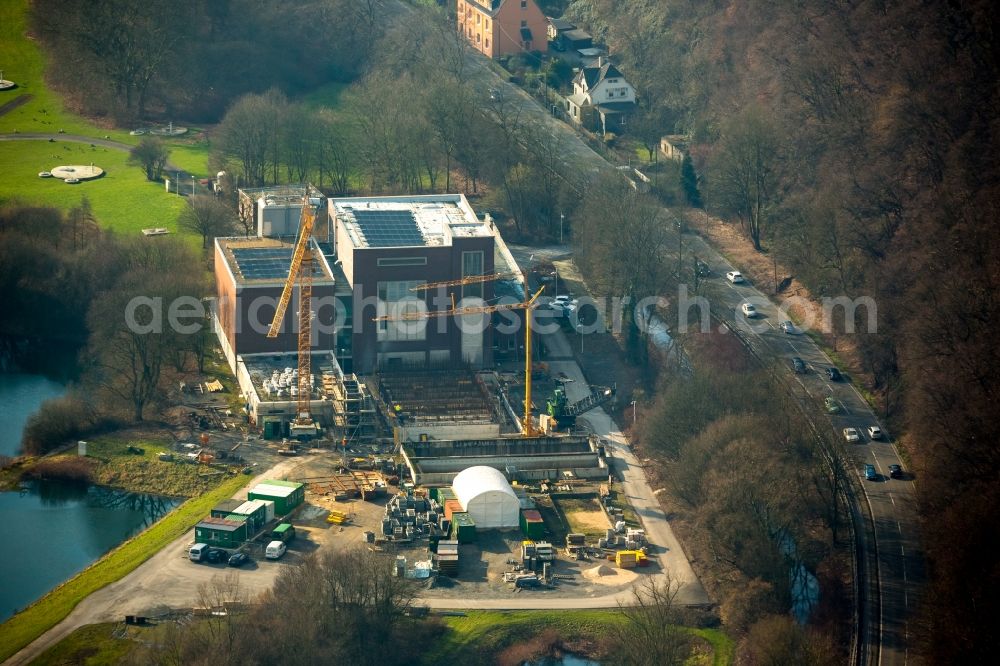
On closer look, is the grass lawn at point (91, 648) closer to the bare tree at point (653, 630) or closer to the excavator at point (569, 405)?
the bare tree at point (653, 630)

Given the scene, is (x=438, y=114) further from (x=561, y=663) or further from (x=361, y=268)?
(x=561, y=663)

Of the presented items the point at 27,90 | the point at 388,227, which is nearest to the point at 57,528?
the point at 388,227

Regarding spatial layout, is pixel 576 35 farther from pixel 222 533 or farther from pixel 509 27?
pixel 222 533

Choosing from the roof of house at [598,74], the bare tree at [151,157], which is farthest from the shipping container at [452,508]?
the roof of house at [598,74]

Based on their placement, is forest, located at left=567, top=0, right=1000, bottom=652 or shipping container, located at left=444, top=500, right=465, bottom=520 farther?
shipping container, located at left=444, top=500, right=465, bottom=520

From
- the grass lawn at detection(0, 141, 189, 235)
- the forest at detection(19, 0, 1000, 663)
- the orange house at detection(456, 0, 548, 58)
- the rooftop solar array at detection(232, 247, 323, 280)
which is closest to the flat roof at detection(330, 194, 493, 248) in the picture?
the rooftop solar array at detection(232, 247, 323, 280)

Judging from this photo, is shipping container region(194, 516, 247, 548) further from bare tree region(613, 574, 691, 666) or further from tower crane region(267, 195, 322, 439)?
bare tree region(613, 574, 691, 666)
